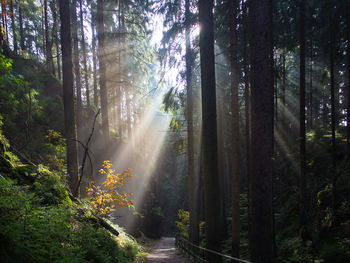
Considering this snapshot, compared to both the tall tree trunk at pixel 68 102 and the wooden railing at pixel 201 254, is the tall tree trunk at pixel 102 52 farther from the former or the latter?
the wooden railing at pixel 201 254

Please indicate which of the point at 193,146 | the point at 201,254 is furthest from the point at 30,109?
the point at 201,254

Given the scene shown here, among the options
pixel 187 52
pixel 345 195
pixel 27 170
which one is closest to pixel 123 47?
pixel 187 52

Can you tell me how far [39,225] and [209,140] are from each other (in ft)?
16.6

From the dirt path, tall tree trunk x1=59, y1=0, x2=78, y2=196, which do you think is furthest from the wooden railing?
tall tree trunk x1=59, y1=0, x2=78, y2=196

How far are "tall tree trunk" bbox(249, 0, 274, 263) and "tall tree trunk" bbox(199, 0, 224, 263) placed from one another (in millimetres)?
1840

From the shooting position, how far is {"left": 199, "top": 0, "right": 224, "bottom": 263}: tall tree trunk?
720 cm

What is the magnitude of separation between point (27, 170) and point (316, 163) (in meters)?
15.9

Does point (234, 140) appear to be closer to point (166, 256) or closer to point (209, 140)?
point (209, 140)

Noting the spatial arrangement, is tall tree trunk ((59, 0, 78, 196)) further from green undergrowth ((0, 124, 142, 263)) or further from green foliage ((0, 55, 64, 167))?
green undergrowth ((0, 124, 142, 263))

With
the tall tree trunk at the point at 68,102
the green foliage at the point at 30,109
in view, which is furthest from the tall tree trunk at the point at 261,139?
the tall tree trunk at the point at 68,102

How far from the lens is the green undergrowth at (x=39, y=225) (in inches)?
115

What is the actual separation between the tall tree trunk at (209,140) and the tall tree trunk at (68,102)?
5.31 meters

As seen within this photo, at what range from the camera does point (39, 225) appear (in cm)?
361

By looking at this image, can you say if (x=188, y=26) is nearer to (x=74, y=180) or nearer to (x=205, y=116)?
(x=205, y=116)
